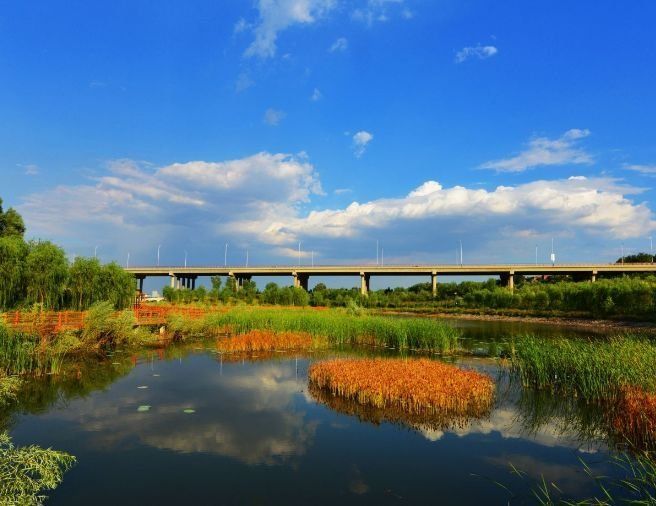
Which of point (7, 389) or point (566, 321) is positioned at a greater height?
point (7, 389)

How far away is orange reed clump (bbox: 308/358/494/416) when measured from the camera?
1383cm

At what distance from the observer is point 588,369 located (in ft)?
49.1

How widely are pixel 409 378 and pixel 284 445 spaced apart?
5829 millimetres

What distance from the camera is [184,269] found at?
3895 inches

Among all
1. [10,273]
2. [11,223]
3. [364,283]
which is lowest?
[364,283]

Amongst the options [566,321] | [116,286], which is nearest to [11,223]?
[116,286]

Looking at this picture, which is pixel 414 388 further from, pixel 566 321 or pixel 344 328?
pixel 566 321

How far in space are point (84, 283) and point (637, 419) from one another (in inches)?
1375

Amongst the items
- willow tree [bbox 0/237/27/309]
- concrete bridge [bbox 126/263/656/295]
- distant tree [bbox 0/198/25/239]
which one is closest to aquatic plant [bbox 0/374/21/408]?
willow tree [bbox 0/237/27/309]

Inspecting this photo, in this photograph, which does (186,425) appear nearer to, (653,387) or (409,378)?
(409,378)

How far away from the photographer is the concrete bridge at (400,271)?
8538 centimetres

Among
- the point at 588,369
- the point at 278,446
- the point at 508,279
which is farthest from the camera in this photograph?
the point at 508,279

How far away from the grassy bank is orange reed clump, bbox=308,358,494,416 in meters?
8.92

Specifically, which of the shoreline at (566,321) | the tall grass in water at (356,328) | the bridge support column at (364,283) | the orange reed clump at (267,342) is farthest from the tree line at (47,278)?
the bridge support column at (364,283)
